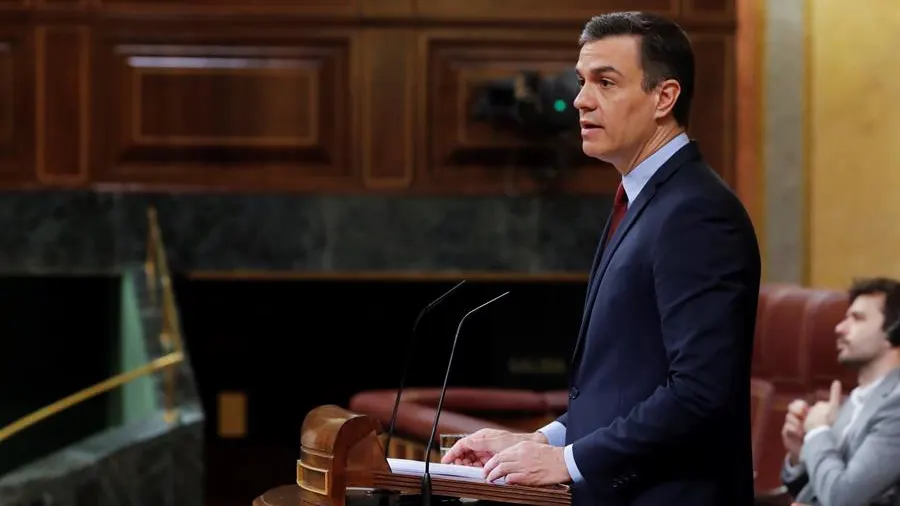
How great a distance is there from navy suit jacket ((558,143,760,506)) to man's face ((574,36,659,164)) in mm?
62

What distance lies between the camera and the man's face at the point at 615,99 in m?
1.75

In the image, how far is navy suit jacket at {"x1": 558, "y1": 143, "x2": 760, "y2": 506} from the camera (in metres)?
1.63

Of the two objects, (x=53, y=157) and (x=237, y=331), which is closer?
(x=53, y=157)

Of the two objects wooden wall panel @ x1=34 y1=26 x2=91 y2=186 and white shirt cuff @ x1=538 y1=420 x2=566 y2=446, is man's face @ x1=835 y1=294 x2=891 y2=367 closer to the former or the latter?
white shirt cuff @ x1=538 y1=420 x2=566 y2=446

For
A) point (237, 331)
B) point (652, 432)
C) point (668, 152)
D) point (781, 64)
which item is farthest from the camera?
point (237, 331)

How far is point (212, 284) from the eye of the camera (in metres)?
6.91

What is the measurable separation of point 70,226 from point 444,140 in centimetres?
162

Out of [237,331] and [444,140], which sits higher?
[444,140]

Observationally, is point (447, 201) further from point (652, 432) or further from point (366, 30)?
point (652, 432)

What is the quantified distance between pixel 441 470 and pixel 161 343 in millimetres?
3493

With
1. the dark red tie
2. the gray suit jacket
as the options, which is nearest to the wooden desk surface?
the dark red tie

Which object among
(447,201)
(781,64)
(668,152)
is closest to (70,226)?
(447,201)

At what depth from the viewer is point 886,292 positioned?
3.31 metres

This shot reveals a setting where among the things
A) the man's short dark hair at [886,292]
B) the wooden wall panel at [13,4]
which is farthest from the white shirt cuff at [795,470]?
the wooden wall panel at [13,4]
